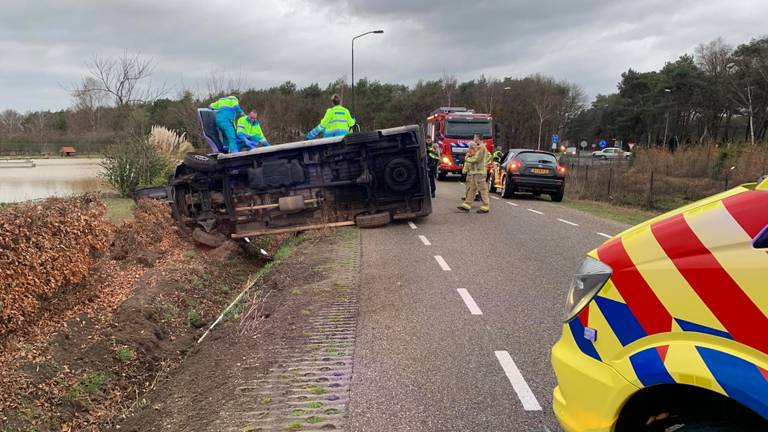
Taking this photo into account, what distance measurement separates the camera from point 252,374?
13.6 ft

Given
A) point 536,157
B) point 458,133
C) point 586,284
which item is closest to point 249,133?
point 536,157

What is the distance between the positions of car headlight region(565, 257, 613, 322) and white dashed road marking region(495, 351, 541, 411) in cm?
133

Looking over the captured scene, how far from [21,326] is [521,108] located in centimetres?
6251

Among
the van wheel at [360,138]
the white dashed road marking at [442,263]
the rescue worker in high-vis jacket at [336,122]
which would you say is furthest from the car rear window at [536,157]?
the white dashed road marking at [442,263]

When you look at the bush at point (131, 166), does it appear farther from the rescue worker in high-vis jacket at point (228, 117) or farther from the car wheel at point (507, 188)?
the car wheel at point (507, 188)

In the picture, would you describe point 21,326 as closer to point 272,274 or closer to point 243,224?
point 272,274

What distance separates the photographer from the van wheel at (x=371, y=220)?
1015 centimetres

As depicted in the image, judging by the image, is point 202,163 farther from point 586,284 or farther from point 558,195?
point 558,195

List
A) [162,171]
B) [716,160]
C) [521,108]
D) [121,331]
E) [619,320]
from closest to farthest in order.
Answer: [619,320], [121,331], [162,171], [716,160], [521,108]

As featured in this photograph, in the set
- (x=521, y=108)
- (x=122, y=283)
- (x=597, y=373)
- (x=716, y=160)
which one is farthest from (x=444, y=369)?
(x=521, y=108)

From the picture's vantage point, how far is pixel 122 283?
6871 millimetres

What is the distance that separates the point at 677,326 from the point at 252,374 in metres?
3.20

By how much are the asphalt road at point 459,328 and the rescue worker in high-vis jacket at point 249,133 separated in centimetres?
314

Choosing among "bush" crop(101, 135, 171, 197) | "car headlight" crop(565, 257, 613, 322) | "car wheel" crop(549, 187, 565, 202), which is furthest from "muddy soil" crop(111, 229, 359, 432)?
"car wheel" crop(549, 187, 565, 202)
